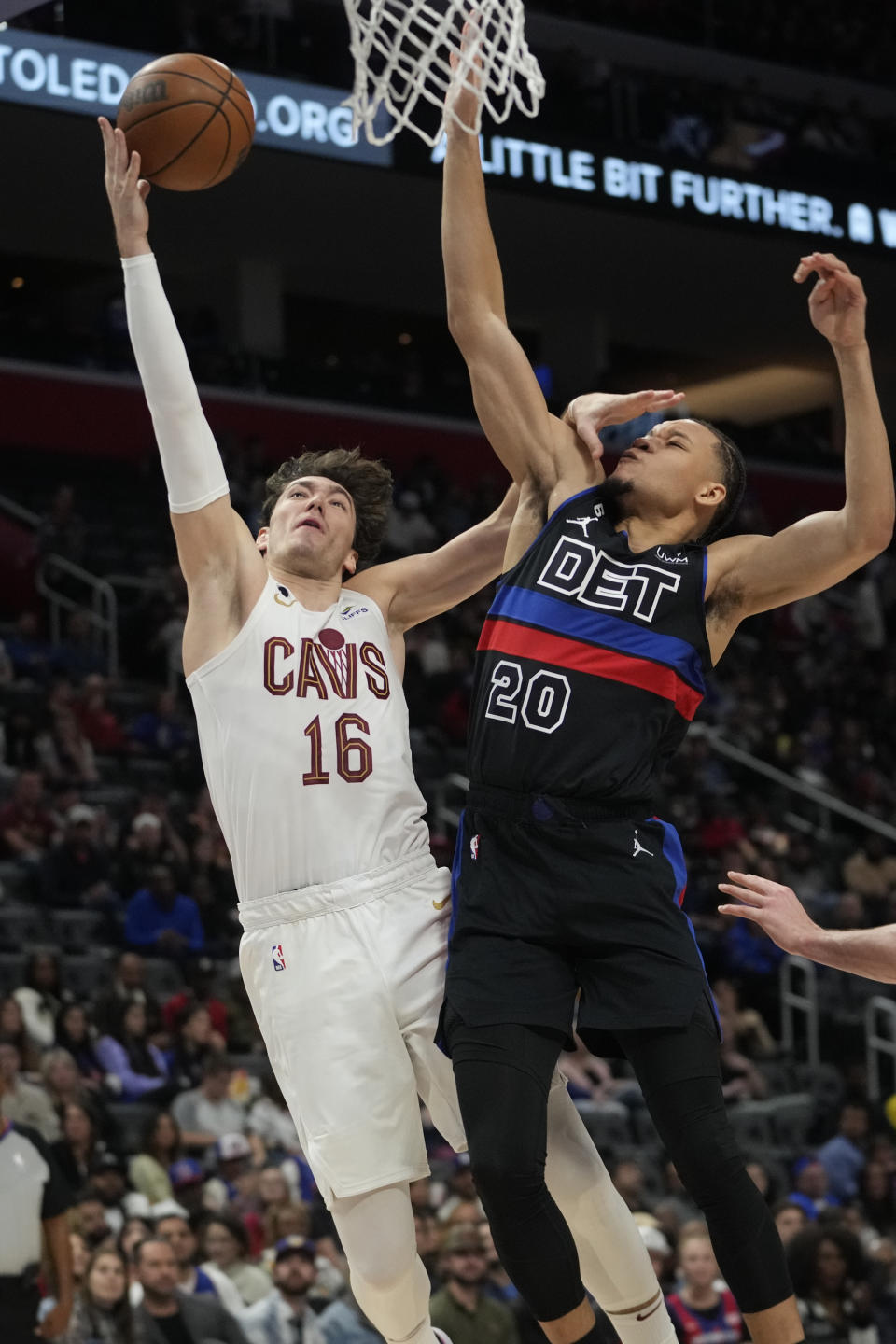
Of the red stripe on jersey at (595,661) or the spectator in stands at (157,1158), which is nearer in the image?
the red stripe on jersey at (595,661)

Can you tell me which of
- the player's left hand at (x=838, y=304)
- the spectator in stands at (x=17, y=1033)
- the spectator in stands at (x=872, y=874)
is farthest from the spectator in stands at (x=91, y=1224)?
the spectator in stands at (x=872, y=874)

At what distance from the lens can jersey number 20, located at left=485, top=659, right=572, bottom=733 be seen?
4691 mm

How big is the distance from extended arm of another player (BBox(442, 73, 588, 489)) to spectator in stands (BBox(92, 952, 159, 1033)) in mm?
7767

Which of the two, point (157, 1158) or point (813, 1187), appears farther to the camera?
point (813, 1187)

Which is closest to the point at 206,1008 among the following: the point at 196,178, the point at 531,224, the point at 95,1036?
the point at 95,1036

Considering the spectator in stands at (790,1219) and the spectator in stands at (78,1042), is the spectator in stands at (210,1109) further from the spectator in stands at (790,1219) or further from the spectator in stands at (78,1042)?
the spectator in stands at (790,1219)

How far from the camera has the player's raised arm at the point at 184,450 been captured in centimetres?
482

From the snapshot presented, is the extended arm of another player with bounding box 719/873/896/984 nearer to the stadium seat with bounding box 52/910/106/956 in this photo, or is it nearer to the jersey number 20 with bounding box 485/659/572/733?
the jersey number 20 with bounding box 485/659/572/733

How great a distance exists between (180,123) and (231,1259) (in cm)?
634

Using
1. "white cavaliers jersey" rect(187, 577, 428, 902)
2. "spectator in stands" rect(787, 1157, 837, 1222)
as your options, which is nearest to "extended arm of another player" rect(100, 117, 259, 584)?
"white cavaliers jersey" rect(187, 577, 428, 902)

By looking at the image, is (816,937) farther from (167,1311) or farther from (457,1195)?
(457,1195)

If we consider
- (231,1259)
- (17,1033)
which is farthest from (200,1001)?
(231,1259)

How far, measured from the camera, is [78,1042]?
11.7 metres

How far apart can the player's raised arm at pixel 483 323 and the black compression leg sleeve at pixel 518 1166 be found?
147cm
